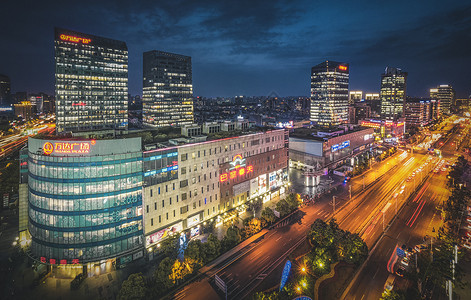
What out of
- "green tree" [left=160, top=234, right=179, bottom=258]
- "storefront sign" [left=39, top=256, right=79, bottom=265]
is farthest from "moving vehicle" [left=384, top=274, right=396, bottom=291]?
"storefront sign" [left=39, top=256, right=79, bottom=265]

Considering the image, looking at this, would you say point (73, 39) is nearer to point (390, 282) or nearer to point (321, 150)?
point (321, 150)

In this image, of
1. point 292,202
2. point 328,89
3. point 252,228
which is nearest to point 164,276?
point 252,228

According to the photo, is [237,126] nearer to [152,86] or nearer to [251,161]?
[251,161]

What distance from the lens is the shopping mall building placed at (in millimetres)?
47000

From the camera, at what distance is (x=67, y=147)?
46.5 meters

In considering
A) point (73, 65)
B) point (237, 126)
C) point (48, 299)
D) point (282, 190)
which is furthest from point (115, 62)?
point (48, 299)

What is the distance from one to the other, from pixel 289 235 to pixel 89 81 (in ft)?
461

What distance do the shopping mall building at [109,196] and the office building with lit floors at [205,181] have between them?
0.79 ft

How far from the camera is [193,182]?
61250 millimetres

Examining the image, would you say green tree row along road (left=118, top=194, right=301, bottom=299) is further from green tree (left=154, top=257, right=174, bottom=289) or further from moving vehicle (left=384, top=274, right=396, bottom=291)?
moving vehicle (left=384, top=274, right=396, bottom=291)

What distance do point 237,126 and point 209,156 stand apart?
24332 millimetres

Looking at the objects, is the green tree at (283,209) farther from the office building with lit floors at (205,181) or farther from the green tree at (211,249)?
the green tree at (211,249)

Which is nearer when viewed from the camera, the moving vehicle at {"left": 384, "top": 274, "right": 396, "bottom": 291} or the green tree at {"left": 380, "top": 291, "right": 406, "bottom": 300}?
the green tree at {"left": 380, "top": 291, "right": 406, "bottom": 300}

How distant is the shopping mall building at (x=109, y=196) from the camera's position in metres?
47.0
